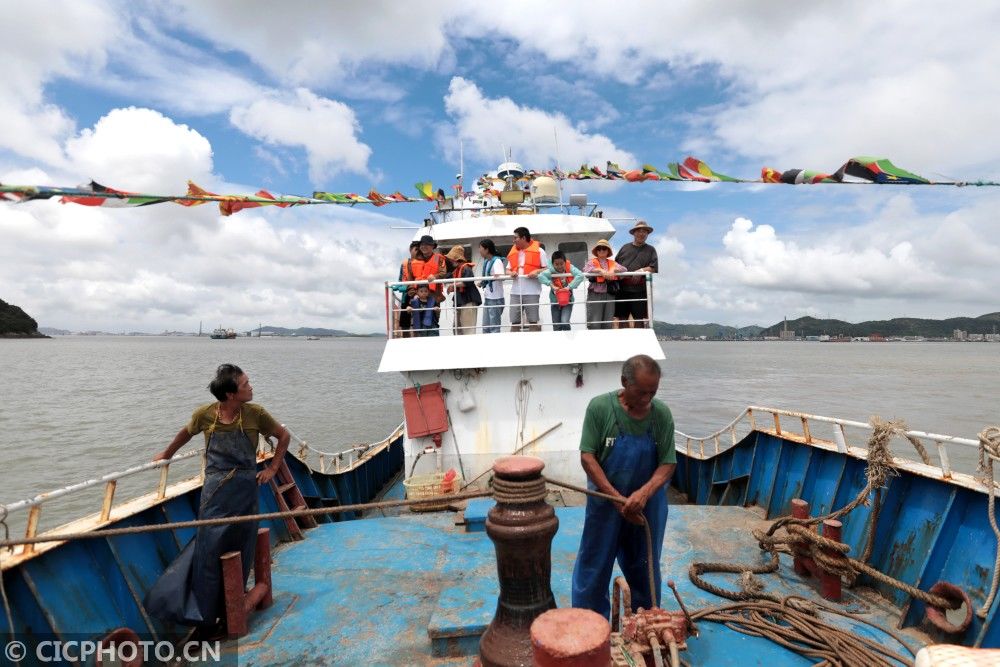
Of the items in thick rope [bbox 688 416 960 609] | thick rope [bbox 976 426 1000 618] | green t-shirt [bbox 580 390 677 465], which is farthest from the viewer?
thick rope [bbox 688 416 960 609]

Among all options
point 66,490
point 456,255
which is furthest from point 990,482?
point 456,255

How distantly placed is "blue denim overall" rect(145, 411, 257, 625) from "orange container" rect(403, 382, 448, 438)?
3499mm

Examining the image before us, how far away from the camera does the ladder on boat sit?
235 inches

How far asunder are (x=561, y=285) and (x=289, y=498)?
4559 mm

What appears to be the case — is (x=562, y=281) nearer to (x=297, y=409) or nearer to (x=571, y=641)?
(x=571, y=641)

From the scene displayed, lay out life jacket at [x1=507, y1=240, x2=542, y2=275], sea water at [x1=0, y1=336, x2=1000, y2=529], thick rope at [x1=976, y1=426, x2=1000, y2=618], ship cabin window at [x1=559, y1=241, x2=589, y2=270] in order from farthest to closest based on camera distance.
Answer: sea water at [x1=0, y1=336, x2=1000, y2=529], ship cabin window at [x1=559, y1=241, x2=589, y2=270], life jacket at [x1=507, y1=240, x2=542, y2=275], thick rope at [x1=976, y1=426, x2=1000, y2=618]

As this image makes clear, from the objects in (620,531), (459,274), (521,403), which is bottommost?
(620,531)

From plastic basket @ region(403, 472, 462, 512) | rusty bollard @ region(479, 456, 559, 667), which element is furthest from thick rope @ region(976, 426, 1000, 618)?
plastic basket @ region(403, 472, 462, 512)

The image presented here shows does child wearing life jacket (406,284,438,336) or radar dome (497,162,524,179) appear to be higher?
radar dome (497,162,524,179)

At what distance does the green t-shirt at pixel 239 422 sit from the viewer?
3865mm

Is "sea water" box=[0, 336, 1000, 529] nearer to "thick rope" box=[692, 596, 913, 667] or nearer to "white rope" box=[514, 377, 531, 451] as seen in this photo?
"white rope" box=[514, 377, 531, 451]

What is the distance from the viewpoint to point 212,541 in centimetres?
375

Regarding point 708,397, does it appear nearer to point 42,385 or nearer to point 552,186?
point 552,186

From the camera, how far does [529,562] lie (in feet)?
8.11
